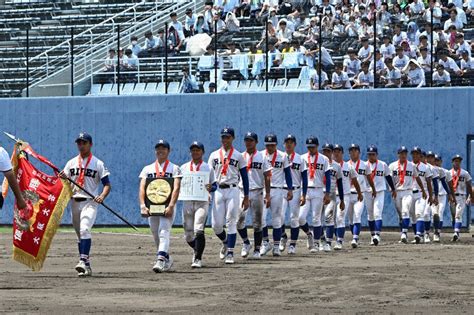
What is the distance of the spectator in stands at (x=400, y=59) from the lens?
34.6 m

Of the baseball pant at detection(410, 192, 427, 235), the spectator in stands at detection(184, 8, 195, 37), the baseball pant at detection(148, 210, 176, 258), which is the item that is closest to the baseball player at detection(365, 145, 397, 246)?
the baseball pant at detection(410, 192, 427, 235)

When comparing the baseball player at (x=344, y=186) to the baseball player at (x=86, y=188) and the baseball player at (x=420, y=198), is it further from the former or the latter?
the baseball player at (x=86, y=188)

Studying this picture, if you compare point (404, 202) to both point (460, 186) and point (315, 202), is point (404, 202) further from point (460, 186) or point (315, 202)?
point (315, 202)

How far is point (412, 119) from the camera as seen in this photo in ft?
114

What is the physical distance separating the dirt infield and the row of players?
63 centimetres

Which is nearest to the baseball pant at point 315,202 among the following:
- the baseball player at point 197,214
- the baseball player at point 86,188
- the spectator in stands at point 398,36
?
the baseball player at point 197,214

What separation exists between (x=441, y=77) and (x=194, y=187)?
15220mm

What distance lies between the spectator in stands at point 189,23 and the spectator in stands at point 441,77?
8.34 m

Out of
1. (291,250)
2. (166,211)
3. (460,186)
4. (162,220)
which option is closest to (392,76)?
(460,186)

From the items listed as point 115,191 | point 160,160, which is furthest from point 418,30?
point 160,160

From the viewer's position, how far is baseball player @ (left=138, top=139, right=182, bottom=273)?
1962 centimetres

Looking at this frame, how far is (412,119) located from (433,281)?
17.1 meters

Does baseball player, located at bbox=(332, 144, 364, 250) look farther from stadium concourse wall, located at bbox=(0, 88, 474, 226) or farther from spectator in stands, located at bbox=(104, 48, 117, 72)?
spectator in stands, located at bbox=(104, 48, 117, 72)

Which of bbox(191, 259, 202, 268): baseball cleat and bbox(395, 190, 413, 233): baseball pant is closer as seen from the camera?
bbox(191, 259, 202, 268): baseball cleat
